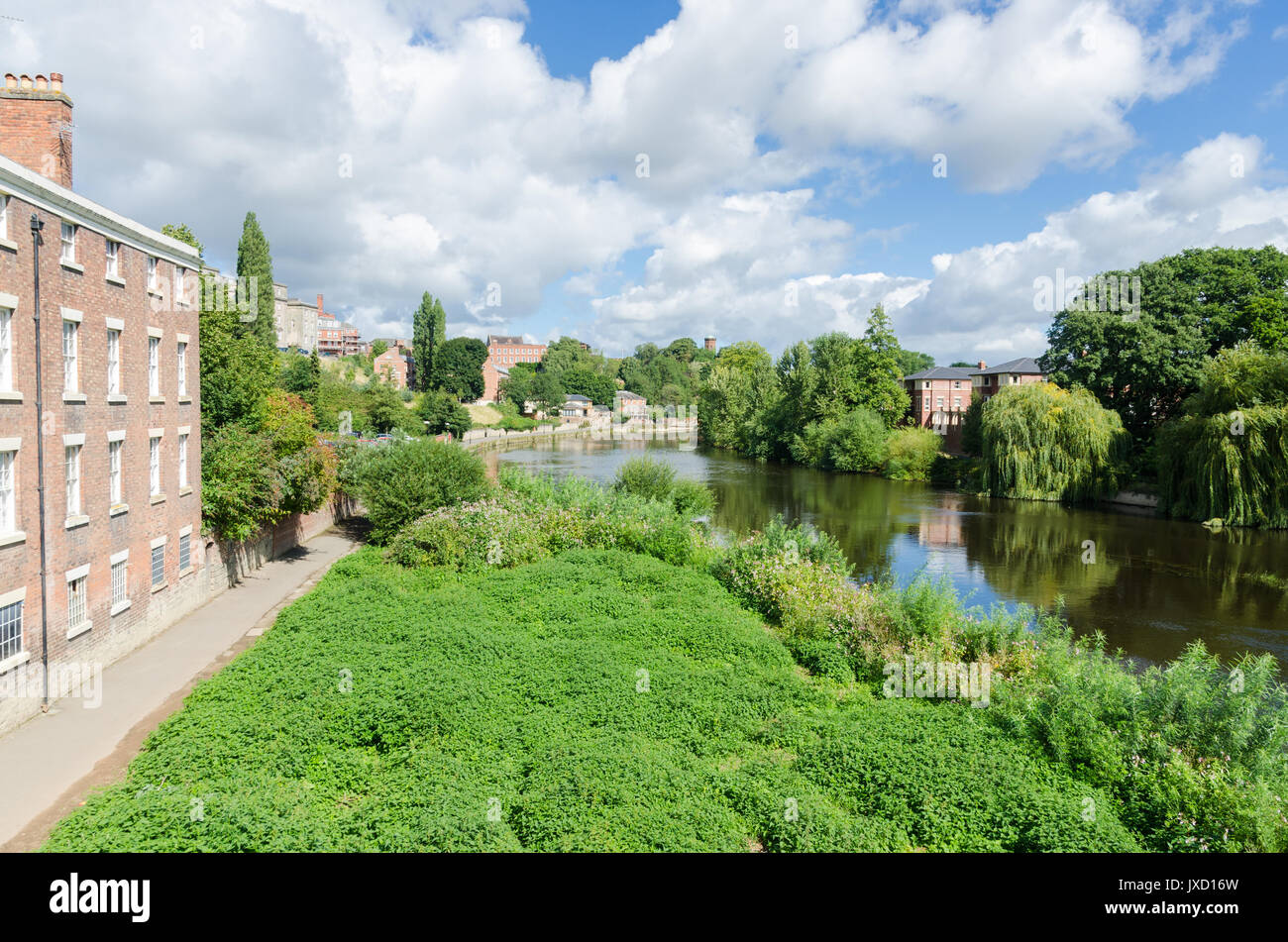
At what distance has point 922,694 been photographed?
13062 millimetres

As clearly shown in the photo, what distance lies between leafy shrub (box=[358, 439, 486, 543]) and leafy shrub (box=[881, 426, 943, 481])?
123ft

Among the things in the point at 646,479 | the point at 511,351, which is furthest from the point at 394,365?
the point at 646,479

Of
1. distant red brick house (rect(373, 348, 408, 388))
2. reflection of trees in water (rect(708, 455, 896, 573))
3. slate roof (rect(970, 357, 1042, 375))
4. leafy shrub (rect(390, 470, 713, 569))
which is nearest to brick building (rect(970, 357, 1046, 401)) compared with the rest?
slate roof (rect(970, 357, 1042, 375))

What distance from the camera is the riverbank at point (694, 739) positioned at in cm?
828

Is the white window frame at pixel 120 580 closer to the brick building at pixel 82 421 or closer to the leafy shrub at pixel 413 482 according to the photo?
the brick building at pixel 82 421

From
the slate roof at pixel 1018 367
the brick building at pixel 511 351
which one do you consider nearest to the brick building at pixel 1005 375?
the slate roof at pixel 1018 367

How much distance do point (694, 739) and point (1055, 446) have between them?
4042 cm

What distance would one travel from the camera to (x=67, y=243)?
13.6 metres

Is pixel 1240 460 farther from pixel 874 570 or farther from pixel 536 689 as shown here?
pixel 536 689

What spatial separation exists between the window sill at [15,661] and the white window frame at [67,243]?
6.62 metres

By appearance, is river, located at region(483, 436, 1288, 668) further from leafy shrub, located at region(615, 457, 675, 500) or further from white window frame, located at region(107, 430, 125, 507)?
white window frame, located at region(107, 430, 125, 507)

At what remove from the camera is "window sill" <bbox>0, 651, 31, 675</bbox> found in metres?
11.4
